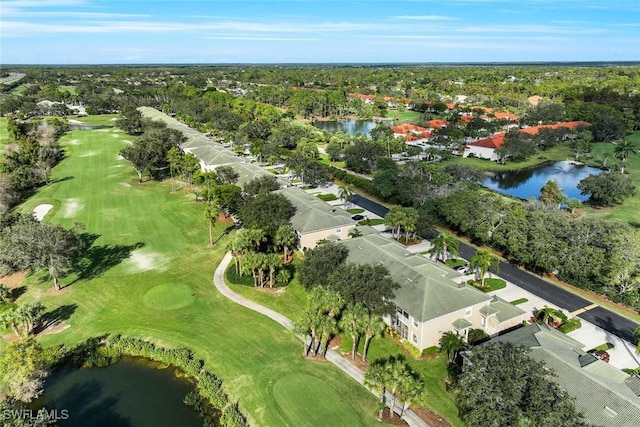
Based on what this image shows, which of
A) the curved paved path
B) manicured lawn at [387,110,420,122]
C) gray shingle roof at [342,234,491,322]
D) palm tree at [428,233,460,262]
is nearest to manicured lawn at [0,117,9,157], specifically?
the curved paved path

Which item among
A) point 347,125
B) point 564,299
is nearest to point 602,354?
point 564,299

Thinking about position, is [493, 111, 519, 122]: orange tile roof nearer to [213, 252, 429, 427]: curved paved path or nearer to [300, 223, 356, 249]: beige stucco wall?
[300, 223, 356, 249]: beige stucco wall

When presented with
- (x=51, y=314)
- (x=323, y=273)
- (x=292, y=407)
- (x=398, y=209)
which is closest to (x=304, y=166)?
(x=398, y=209)

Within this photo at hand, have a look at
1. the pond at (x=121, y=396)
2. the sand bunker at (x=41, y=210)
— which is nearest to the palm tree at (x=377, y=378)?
the pond at (x=121, y=396)

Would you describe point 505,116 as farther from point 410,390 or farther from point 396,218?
point 410,390

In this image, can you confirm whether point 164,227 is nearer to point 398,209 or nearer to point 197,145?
point 398,209

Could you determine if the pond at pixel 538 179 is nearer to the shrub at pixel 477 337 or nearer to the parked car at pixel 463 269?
the parked car at pixel 463 269
